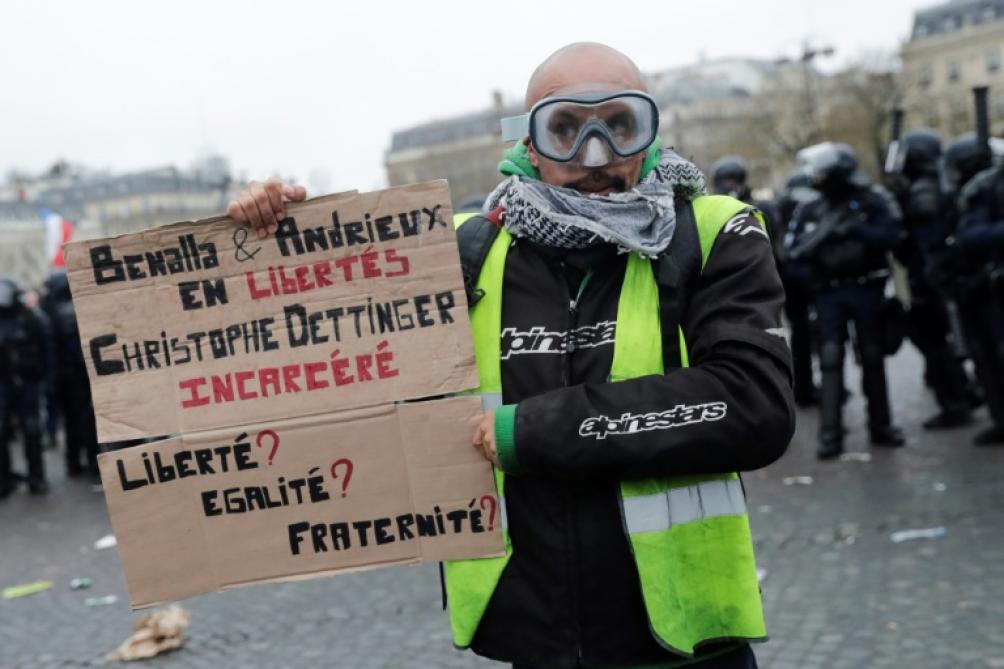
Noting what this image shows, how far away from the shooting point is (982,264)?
294 inches

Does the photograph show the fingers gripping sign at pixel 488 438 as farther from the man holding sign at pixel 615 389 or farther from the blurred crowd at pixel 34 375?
the blurred crowd at pixel 34 375

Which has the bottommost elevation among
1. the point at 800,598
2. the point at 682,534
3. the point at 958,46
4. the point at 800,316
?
the point at 800,598

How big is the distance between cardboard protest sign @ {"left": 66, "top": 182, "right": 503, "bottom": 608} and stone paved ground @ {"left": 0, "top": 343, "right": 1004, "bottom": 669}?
261 centimetres

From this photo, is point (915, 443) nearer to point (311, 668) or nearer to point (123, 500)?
point (311, 668)

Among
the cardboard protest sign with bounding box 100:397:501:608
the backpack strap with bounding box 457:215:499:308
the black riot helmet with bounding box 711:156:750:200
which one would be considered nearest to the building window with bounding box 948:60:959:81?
the black riot helmet with bounding box 711:156:750:200

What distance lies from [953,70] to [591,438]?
9753cm

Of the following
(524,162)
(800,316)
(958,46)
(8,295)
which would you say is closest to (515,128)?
(524,162)

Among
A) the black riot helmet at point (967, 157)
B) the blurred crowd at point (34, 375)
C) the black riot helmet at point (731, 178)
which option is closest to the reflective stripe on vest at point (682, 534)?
the black riot helmet at point (967, 157)

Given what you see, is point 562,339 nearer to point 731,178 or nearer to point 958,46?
point 731,178

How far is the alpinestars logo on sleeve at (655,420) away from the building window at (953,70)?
96.6 m

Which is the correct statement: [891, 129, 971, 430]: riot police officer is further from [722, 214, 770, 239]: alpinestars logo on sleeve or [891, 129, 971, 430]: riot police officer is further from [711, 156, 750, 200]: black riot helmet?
[722, 214, 770, 239]: alpinestars logo on sleeve

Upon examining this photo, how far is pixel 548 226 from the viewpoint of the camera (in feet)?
7.27

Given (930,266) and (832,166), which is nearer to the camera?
(832,166)

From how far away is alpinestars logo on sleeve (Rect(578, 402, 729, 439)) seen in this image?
81.4 inches
